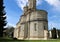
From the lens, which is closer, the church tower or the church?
the church

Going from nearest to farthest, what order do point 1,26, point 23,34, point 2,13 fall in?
point 1,26, point 2,13, point 23,34

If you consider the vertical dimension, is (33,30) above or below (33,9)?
below

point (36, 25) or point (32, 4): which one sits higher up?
point (32, 4)

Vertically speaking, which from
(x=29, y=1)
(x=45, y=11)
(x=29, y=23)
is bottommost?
(x=29, y=23)

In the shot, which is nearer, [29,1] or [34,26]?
[34,26]

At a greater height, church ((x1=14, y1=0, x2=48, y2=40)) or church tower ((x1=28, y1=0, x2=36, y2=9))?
church tower ((x1=28, y1=0, x2=36, y2=9))

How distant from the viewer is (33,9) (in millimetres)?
50875

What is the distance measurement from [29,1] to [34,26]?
29.9ft

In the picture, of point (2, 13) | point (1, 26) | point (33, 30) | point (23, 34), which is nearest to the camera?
point (1, 26)

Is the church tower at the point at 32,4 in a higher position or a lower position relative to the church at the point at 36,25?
higher

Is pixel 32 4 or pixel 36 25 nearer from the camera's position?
pixel 36 25

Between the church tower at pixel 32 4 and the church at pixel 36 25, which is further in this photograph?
the church tower at pixel 32 4

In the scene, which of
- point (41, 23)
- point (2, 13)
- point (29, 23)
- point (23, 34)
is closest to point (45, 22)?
point (41, 23)

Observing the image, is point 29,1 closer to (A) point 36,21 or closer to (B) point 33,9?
(B) point 33,9
